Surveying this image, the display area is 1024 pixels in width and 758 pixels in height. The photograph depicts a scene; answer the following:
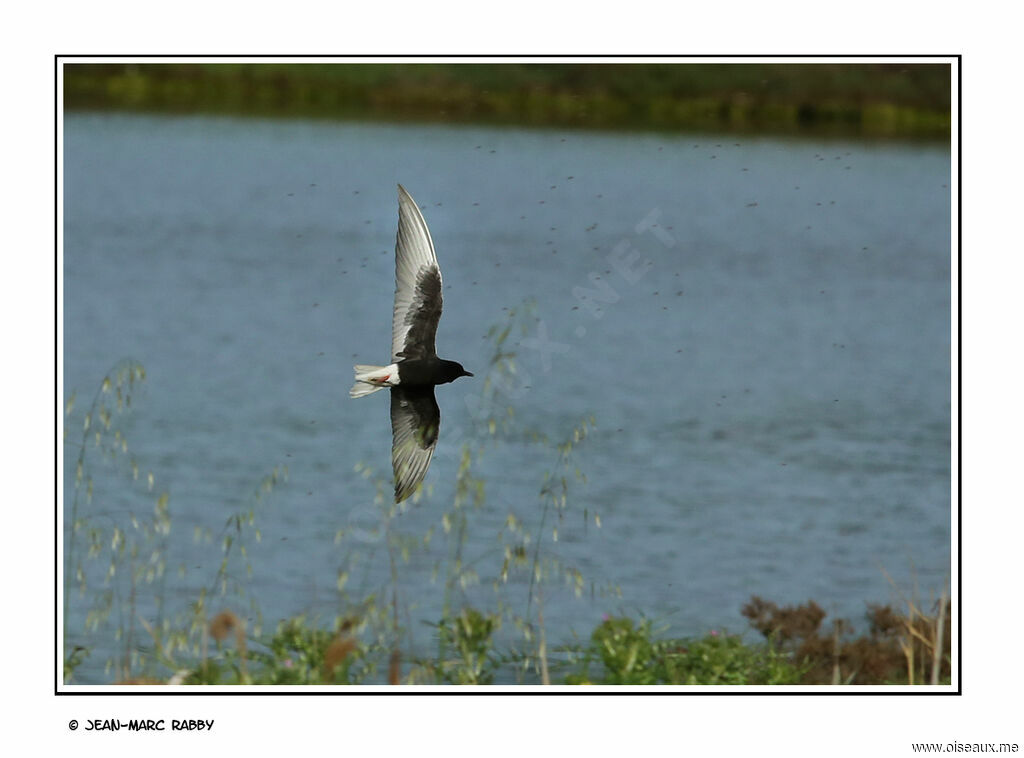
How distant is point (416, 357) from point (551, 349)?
21.3ft

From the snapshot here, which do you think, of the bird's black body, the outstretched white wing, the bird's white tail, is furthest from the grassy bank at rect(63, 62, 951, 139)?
the bird's white tail

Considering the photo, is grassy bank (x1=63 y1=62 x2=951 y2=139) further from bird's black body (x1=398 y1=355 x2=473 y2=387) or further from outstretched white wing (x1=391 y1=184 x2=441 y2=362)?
A: bird's black body (x1=398 y1=355 x2=473 y2=387)

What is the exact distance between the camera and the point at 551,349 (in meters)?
11.8

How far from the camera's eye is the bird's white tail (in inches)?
204

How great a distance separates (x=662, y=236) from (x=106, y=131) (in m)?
10.7

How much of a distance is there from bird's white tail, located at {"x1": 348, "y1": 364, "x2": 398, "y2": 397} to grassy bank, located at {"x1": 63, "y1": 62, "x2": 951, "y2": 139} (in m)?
17.7

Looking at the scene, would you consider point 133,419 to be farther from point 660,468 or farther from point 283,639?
point 283,639

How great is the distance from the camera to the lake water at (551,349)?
703cm

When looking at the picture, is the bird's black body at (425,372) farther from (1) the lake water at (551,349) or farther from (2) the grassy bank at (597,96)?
(2) the grassy bank at (597,96)

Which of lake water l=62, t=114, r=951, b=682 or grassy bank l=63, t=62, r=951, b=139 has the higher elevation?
grassy bank l=63, t=62, r=951, b=139

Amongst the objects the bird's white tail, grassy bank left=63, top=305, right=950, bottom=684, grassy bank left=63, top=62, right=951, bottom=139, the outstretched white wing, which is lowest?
grassy bank left=63, top=305, right=950, bottom=684

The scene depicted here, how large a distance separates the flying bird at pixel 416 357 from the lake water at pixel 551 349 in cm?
12
